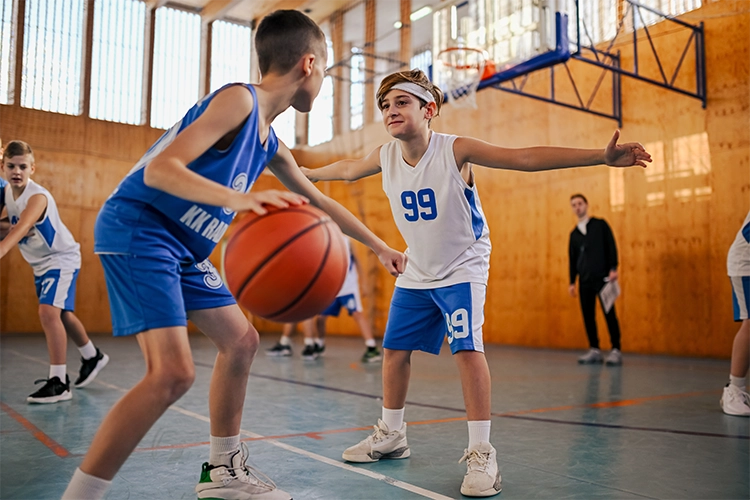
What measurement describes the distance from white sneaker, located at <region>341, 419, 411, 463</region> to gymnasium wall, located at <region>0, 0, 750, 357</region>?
6.65 m

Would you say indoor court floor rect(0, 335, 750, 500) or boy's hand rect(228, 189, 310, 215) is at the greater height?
boy's hand rect(228, 189, 310, 215)

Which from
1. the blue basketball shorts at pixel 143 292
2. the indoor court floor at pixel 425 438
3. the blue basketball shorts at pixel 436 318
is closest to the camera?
the blue basketball shorts at pixel 143 292

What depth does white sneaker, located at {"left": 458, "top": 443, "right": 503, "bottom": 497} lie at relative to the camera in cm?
235

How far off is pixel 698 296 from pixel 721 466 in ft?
20.6

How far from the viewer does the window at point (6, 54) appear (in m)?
12.5

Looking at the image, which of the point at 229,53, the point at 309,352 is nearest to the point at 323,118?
the point at 229,53

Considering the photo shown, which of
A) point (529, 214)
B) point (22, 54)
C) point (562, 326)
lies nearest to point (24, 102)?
point (22, 54)

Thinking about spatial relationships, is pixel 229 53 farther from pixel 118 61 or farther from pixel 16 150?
pixel 16 150

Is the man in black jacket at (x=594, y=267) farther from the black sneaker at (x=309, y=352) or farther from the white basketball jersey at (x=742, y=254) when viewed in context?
the white basketball jersey at (x=742, y=254)

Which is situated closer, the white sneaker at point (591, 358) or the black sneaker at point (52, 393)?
the black sneaker at point (52, 393)

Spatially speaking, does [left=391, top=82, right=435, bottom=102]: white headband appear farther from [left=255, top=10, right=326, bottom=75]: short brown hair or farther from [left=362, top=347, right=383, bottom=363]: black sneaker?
[left=362, top=347, right=383, bottom=363]: black sneaker

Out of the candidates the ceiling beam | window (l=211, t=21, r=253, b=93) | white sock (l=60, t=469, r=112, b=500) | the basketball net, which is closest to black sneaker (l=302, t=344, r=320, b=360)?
the basketball net

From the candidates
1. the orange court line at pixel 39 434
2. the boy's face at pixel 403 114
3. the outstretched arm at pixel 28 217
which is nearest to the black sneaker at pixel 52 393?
the orange court line at pixel 39 434

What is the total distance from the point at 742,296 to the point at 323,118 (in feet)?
41.8
